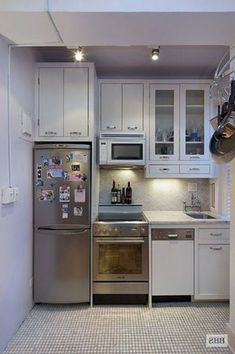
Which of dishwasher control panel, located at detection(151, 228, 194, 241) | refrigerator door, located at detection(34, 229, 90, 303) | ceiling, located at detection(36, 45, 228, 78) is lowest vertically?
refrigerator door, located at detection(34, 229, 90, 303)

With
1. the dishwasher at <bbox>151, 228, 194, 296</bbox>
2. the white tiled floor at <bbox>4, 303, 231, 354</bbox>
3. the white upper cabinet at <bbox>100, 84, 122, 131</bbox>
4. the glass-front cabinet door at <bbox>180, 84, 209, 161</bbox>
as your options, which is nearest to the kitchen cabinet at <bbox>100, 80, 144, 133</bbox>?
the white upper cabinet at <bbox>100, 84, 122, 131</bbox>

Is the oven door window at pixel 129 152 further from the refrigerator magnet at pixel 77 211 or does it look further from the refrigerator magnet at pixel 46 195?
the refrigerator magnet at pixel 46 195

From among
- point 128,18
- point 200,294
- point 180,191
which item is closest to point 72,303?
point 200,294

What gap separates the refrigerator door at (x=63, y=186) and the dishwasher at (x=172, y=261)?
2.74 ft

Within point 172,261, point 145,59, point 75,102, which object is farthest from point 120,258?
point 145,59

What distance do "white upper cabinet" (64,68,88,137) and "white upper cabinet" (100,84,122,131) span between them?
43 cm

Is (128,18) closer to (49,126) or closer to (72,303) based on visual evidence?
(49,126)

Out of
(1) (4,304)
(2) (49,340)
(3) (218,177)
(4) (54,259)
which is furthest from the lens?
(3) (218,177)

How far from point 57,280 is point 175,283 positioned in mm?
1282

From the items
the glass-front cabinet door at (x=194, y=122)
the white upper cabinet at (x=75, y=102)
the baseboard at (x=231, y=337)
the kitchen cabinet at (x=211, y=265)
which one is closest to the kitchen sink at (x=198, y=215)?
the kitchen cabinet at (x=211, y=265)

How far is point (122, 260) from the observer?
324cm

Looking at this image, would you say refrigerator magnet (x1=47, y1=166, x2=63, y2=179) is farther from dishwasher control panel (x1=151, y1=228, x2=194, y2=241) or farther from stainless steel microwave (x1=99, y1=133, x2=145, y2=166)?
dishwasher control panel (x1=151, y1=228, x2=194, y2=241)

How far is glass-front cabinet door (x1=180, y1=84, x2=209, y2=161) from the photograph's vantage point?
3.67m

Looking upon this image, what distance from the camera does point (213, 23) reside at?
1.96 meters
